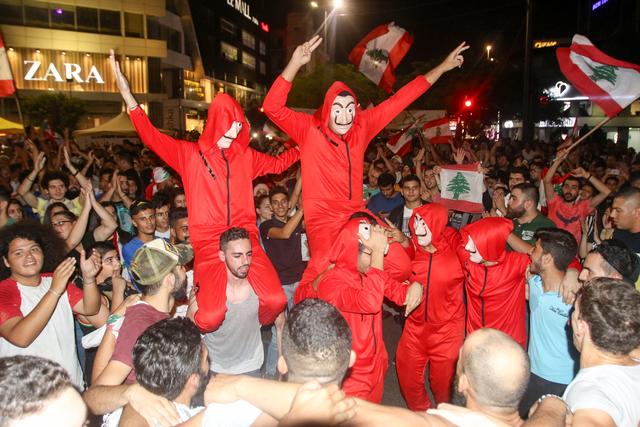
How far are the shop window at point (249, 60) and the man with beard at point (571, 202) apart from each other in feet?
221

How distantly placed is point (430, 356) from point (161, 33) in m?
46.3

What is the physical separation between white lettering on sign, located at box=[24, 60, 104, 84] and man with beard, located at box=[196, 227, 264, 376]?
42228mm

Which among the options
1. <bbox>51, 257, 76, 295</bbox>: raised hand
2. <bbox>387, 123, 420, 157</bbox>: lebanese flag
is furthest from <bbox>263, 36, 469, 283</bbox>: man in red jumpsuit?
<bbox>387, 123, 420, 157</bbox>: lebanese flag

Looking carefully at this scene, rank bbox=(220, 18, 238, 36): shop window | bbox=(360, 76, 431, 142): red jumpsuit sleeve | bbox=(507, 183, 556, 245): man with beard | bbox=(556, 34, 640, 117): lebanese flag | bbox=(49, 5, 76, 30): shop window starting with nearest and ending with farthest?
bbox=(360, 76, 431, 142): red jumpsuit sleeve, bbox=(507, 183, 556, 245): man with beard, bbox=(556, 34, 640, 117): lebanese flag, bbox=(49, 5, 76, 30): shop window, bbox=(220, 18, 238, 36): shop window

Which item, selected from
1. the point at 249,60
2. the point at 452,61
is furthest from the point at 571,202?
the point at 249,60

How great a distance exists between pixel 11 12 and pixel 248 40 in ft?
123

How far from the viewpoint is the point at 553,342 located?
3934 mm

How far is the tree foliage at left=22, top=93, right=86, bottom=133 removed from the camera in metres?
34.6

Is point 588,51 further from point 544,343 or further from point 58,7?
point 58,7

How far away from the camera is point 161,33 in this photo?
44844 millimetres

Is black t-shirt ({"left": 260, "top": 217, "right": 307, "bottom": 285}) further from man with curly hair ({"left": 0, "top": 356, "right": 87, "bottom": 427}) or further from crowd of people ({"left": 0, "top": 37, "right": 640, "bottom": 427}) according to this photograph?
man with curly hair ({"left": 0, "top": 356, "right": 87, "bottom": 427})

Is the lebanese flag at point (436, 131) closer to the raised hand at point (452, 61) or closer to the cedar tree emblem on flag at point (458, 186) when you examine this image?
the cedar tree emblem on flag at point (458, 186)

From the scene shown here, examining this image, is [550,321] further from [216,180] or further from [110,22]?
[110,22]

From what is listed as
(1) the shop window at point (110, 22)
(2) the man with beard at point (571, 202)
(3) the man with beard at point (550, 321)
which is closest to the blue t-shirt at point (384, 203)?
(2) the man with beard at point (571, 202)
